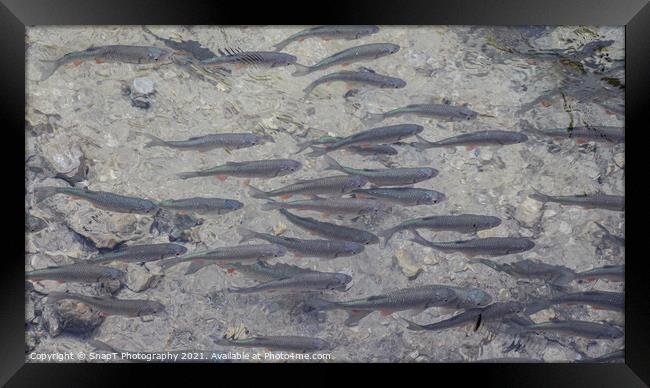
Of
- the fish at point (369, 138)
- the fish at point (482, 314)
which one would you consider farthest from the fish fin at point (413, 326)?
the fish at point (369, 138)

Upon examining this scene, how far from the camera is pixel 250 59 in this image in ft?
8.73

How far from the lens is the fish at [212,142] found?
2637 mm

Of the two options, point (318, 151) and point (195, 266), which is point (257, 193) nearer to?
point (318, 151)

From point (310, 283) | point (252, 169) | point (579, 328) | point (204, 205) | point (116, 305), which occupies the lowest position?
point (579, 328)

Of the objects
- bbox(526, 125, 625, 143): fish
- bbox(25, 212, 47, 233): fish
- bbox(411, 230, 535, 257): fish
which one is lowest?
bbox(411, 230, 535, 257): fish

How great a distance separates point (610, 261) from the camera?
2.66 metres

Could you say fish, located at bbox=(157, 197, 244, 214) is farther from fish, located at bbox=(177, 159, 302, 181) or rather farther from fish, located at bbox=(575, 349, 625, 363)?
fish, located at bbox=(575, 349, 625, 363)

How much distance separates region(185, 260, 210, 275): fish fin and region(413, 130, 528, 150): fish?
1429 mm

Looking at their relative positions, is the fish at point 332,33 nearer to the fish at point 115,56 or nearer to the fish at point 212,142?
the fish at point 212,142

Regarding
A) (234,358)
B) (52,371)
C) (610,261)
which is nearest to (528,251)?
(610,261)

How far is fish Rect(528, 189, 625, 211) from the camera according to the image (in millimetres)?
2658

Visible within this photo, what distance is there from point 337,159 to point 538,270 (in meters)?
1.35

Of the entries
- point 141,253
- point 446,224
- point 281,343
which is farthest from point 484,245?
point 141,253

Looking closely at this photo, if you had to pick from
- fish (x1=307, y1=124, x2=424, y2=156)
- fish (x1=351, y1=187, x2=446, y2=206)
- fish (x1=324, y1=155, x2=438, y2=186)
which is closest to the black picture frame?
fish (x1=307, y1=124, x2=424, y2=156)
